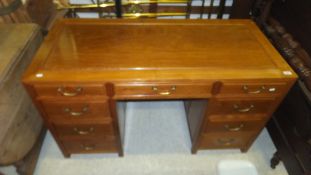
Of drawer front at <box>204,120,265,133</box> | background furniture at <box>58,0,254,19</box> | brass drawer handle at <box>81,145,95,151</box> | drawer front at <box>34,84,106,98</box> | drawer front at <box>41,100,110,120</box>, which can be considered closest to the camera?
drawer front at <box>34,84,106,98</box>

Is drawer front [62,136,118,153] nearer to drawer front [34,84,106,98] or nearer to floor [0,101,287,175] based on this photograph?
floor [0,101,287,175]

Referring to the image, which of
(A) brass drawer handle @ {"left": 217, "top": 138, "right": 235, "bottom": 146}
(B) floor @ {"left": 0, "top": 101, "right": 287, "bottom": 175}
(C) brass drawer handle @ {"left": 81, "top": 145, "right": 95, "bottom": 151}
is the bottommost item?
(B) floor @ {"left": 0, "top": 101, "right": 287, "bottom": 175}

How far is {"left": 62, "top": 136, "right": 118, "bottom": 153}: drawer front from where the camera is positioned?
1490mm

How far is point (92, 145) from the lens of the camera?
5.02 feet

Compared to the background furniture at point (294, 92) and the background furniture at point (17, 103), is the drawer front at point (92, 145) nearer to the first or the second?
the background furniture at point (17, 103)

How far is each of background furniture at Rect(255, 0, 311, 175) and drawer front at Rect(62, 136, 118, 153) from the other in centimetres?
120

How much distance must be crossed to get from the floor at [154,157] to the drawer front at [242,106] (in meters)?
0.52

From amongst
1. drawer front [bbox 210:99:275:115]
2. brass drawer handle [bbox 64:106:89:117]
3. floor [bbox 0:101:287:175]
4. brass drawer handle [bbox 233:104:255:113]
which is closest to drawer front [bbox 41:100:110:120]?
brass drawer handle [bbox 64:106:89:117]

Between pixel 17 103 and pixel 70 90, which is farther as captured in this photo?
pixel 17 103

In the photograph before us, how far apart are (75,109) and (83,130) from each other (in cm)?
22

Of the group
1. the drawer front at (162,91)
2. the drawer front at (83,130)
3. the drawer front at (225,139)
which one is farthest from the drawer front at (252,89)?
the drawer front at (83,130)

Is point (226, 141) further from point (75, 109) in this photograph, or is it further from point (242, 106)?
point (75, 109)

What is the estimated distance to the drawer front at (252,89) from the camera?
1181 mm

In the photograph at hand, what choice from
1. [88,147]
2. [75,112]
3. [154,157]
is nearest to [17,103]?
[75,112]
